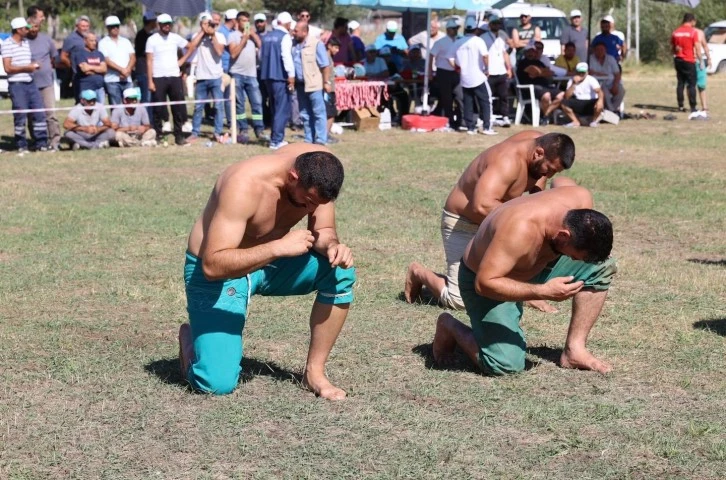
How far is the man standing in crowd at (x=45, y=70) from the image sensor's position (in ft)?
47.5

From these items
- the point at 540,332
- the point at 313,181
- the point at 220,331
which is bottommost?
the point at 540,332

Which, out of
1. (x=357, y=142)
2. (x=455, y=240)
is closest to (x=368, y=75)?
(x=357, y=142)

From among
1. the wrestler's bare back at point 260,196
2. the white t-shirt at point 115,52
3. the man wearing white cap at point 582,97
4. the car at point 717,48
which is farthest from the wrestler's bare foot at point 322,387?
the car at point 717,48

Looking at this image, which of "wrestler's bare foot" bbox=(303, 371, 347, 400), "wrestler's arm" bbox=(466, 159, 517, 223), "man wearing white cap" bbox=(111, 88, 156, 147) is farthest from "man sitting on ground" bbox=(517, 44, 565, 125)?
"wrestler's bare foot" bbox=(303, 371, 347, 400)

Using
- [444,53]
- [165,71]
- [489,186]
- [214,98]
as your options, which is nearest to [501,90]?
[444,53]

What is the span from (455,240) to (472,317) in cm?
140

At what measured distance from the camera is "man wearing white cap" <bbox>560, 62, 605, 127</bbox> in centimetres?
1775

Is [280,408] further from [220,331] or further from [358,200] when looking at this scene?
[358,200]

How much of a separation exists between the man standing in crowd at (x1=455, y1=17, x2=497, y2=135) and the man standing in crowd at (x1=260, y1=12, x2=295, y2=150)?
10.3 feet

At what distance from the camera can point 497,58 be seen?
17.2 m

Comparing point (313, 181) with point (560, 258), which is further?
point (560, 258)

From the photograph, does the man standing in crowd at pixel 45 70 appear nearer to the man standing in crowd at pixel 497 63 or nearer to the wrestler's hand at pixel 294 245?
the man standing in crowd at pixel 497 63

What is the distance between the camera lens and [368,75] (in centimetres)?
1855

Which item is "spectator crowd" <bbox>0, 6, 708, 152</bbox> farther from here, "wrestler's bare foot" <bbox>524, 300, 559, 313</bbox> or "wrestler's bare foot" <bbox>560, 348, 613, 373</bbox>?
"wrestler's bare foot" <bbox>560, 348, 613, 373</bbox>
